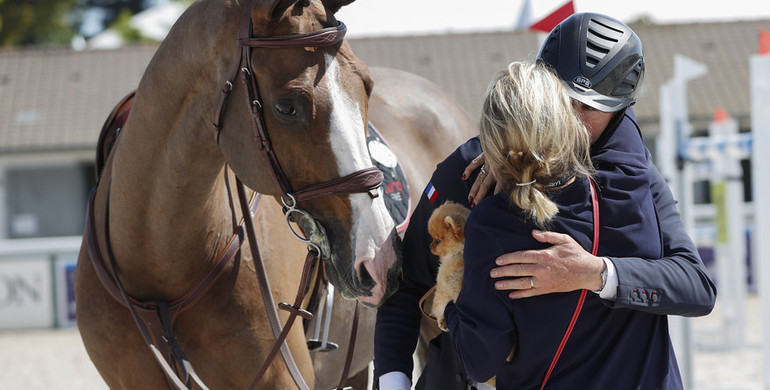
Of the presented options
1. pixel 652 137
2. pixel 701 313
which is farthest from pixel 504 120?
pixel 652 137

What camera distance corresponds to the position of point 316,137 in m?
2.05

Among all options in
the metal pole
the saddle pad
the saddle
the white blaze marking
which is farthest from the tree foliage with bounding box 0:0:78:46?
the white blaze marking

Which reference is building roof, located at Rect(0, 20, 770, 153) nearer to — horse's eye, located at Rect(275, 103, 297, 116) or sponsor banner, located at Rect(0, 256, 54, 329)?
sponsor banner, located at Rect(0, 256, 54, 329)

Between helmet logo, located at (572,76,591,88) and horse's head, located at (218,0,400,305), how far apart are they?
1.91 feet

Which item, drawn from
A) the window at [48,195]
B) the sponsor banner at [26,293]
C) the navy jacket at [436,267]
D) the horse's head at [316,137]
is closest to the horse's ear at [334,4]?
A: the horse's head at [316,137]

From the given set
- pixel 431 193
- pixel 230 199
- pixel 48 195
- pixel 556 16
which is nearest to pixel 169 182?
pixel 230 199

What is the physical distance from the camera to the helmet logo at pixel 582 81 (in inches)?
67.1

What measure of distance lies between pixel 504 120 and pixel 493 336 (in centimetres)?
43

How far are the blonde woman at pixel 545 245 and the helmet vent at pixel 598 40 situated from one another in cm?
15

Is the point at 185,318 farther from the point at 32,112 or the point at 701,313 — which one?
the point at 32,112

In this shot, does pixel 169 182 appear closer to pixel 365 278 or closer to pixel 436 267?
pixel 365 278

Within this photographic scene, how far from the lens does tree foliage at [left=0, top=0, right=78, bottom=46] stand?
26.8m

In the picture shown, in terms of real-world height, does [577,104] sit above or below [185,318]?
above

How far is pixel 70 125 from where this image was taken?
18438 mm
